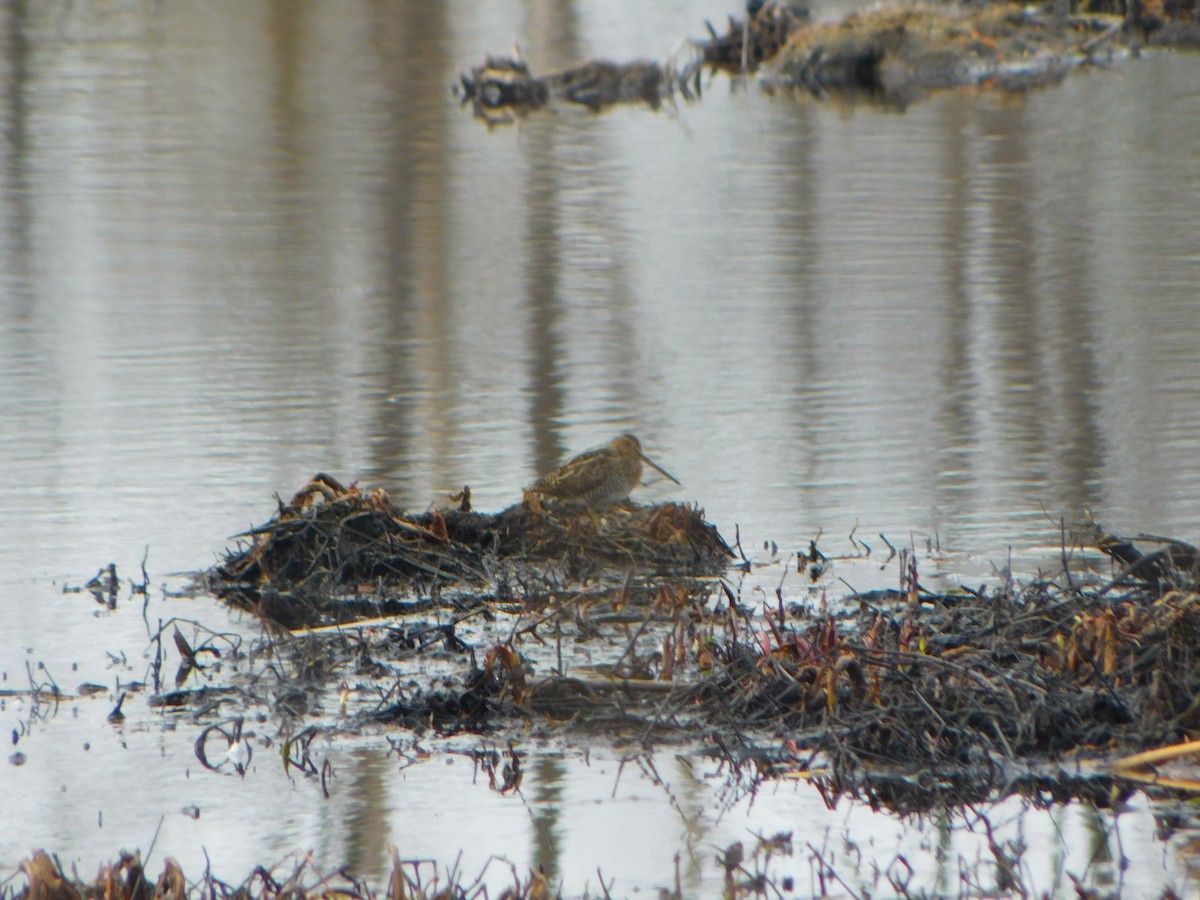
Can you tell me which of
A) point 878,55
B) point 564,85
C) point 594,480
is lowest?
point 594,480

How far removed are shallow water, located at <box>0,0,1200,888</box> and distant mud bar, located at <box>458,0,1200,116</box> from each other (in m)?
3.11

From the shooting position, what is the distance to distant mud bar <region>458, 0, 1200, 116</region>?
31000 mm

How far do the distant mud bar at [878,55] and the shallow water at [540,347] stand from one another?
10.2ft

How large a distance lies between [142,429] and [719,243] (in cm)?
720

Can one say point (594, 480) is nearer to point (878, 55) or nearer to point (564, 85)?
point (564, 85)

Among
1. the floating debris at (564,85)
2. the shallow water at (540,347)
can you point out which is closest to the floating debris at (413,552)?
the shallow water at (540,347)

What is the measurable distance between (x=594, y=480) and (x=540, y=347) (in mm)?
4844

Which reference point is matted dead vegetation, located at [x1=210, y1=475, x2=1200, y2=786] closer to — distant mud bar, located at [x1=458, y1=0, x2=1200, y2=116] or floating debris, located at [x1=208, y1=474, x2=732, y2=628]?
floating debris, located at [x1=208, y1=474, x2=732, y2=628]

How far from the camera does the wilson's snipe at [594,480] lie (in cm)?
873

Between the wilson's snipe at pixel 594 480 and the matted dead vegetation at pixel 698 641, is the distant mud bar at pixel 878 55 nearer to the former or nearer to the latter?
the wilson's snipe at pixel 594 480

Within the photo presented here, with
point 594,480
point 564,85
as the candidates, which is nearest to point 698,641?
point 594,480

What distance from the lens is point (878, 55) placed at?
33.9 metres

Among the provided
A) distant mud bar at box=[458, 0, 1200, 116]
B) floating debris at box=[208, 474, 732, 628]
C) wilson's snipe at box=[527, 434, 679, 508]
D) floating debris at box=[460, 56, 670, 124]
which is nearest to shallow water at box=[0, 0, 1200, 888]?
floating debris at box=[208, 474, 732, 628]

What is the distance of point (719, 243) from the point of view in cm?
1728
